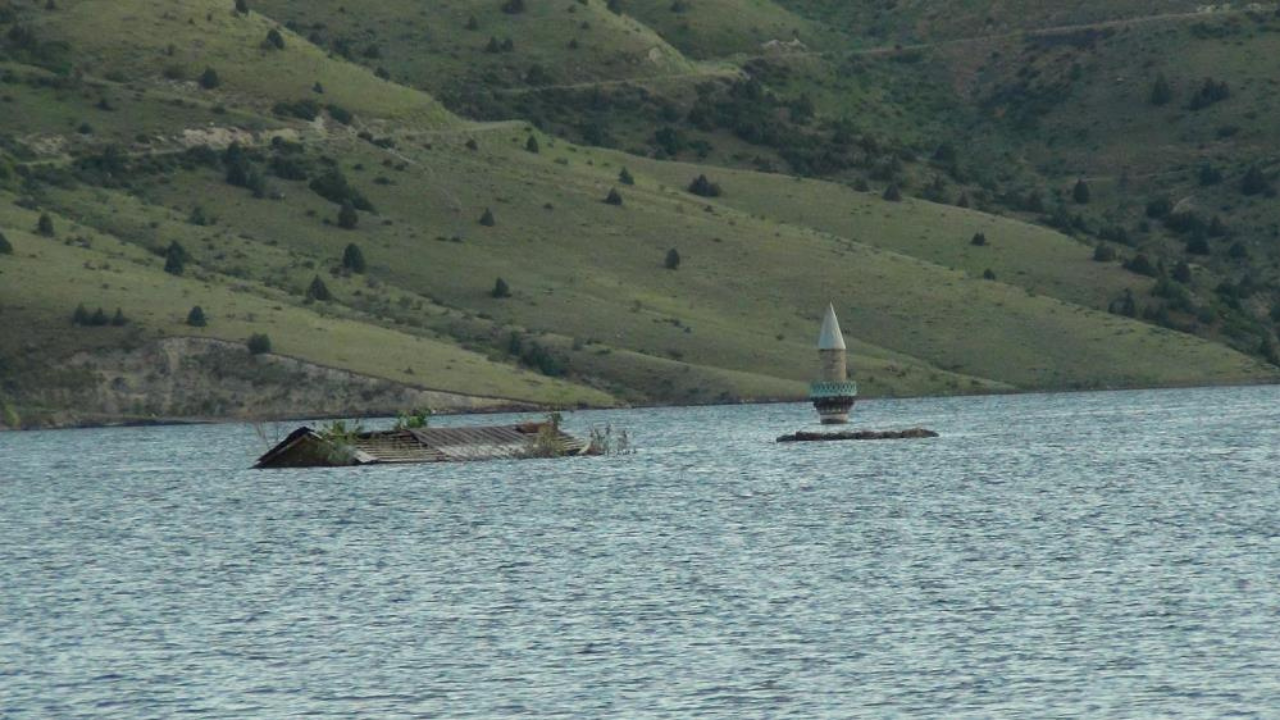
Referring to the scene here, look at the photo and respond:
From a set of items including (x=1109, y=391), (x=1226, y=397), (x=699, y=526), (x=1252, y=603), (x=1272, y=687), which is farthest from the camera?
(x=1109, y=391)

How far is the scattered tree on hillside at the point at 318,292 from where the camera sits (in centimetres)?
19188

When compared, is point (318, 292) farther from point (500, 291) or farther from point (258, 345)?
point (258, 345)

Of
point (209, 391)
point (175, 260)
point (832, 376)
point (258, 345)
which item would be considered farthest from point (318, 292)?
point (832, 376)

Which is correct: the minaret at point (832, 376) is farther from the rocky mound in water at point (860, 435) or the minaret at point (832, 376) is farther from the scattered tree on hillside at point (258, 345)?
the scattered tree on hillside at point (258, 345)

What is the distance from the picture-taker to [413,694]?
5444 cm

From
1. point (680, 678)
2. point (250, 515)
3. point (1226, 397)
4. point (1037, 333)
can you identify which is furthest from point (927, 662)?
point (1037, 333)

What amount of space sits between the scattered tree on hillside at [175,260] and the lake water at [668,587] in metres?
63.0

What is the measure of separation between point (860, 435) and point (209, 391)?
55.4m

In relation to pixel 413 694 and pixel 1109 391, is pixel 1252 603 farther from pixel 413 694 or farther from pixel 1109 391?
pixel 1109 391

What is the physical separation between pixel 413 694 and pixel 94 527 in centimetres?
4930

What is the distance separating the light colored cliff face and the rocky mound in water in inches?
1541

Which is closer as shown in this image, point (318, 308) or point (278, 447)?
point (278, 447)

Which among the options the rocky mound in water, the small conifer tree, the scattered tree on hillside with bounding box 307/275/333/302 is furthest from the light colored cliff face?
the rocky mound in water

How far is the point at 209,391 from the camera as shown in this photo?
17438 cm
